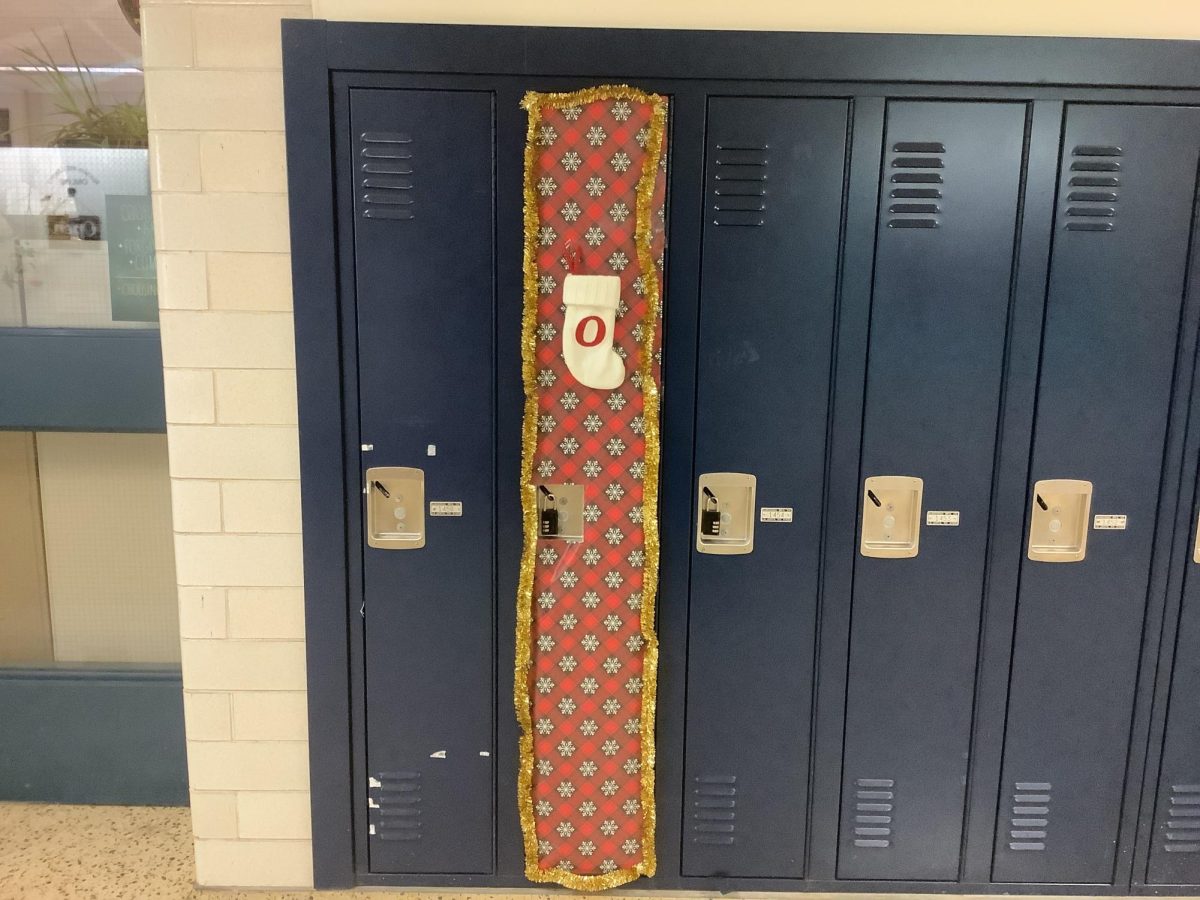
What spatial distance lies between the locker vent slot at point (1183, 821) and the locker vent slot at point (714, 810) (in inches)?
49.8

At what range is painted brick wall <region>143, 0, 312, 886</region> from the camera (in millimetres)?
1976

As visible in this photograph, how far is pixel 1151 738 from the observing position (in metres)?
2.19

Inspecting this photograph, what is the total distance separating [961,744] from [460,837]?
Answer: 4.77ft

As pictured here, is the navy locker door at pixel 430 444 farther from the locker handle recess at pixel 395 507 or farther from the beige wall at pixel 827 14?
the beige wall at pixel 827 14

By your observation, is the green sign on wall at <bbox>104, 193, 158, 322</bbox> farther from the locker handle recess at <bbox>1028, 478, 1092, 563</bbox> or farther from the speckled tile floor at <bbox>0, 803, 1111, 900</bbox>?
the locker handle recess at <bbox>1028, 478, 1092, 563</bbox>

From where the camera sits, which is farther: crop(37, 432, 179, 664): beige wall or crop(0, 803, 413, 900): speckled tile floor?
crop(37, 432, 179, 664): beige wall

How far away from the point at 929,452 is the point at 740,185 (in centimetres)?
87

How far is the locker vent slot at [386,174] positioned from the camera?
1.95 m

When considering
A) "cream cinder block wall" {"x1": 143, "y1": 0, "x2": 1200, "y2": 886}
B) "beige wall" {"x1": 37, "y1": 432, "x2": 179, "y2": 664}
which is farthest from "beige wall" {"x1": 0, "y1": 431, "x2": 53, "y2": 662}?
"cream cinder block wall" {"x1": 143, "y1": 0, "x2": 1200, "y2": 886}

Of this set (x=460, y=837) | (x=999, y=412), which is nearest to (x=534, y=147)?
(x=999, y=412)

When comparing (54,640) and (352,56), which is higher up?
(352,56)

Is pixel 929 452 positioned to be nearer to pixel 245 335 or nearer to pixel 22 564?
pixel 245 335

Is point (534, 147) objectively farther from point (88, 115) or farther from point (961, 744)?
point (961, 744)

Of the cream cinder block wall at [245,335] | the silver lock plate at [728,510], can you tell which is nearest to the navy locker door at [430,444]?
the cream cinder block wall at [245,335]
